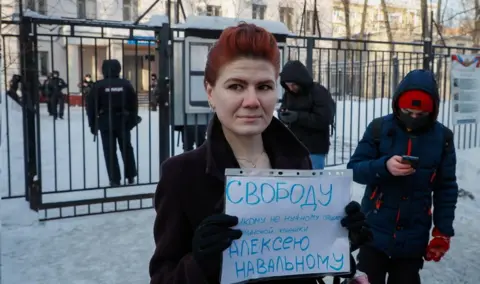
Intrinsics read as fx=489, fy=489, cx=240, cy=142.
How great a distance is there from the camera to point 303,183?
5.11 ft

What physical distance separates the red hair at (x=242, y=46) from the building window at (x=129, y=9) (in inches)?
1278

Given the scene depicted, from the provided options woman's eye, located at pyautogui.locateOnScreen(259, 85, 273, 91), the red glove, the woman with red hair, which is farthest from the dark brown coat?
the red glove

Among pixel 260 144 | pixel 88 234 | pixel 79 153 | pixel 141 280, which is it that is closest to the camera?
pixel 260 144

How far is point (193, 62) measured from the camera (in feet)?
20.2

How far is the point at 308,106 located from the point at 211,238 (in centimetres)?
403

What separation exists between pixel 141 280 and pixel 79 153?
22.1 feet

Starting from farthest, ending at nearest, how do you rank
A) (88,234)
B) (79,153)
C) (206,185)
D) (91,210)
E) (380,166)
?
(79,153), (91,210), (88,234), (380,166), (206,185)

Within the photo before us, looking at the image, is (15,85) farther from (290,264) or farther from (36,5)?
(290,264)

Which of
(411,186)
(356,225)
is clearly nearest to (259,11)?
(411,186)

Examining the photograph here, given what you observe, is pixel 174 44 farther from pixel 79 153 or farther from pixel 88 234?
pixel 79 153

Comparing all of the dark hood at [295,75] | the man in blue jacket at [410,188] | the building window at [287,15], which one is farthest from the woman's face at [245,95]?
the building window at [287,15]

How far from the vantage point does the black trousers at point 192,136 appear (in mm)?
6422

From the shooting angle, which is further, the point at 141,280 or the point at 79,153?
the point at 79,153

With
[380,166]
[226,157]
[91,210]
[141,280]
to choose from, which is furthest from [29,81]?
[226,157]
